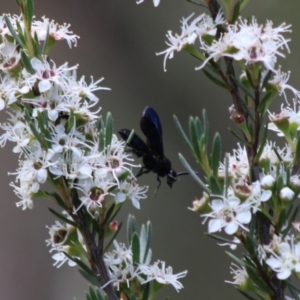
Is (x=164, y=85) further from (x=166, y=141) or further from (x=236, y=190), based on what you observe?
(x=236, y=190)

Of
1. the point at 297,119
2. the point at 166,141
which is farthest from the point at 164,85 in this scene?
the point at 297,119

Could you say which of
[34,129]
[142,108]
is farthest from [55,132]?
[142,108]

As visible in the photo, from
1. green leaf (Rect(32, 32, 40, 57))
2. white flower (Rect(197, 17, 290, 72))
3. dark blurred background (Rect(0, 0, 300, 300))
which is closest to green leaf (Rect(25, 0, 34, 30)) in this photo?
green leaf (Rect(32, 32, 40, 57))

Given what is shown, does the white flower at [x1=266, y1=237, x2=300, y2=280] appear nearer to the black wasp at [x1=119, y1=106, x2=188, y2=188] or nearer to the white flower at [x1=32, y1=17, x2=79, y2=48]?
the black wasp at [x1=119, y1=106, x2=188, y2=188]

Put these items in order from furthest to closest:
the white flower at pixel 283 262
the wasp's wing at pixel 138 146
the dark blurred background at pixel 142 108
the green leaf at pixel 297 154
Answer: the dark blurred background at pixel 142 108
the wasp's wing at pixel 138 146
the green leaf at pixel 297 154
the white flower at pixel 283 262

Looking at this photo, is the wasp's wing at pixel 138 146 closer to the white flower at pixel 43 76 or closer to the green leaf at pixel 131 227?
the green leaf at pixel 131 227

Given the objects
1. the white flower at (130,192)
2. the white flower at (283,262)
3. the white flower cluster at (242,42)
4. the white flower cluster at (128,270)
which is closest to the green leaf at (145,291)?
the white flower cluster at (128,270)
